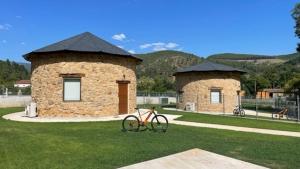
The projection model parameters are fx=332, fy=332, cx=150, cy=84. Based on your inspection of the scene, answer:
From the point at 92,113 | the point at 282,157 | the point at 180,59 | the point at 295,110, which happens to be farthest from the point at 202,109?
the point at 180,59

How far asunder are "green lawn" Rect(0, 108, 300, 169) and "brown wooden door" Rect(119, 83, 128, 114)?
27.5 ft

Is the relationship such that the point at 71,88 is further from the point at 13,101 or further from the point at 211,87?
the point at 211,87

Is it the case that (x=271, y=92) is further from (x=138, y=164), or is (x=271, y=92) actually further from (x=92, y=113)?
(x=138, y=164)

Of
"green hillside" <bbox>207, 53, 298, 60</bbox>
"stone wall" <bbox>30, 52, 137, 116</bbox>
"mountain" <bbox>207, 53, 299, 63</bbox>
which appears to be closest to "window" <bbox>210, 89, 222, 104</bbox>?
"stone wall" <bbox>30, 52, 137, 116</bbox>

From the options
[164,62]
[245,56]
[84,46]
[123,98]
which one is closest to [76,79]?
[84,46]

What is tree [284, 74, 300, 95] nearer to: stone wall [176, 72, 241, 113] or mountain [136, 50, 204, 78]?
stone wall [176, 72, 241, 113]

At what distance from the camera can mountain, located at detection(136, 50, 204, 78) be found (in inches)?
4100

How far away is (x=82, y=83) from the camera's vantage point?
20.2 meters

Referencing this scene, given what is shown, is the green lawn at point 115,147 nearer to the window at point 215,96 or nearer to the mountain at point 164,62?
the window at point 215,96

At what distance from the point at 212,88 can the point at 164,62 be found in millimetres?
83088

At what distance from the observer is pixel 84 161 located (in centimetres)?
797

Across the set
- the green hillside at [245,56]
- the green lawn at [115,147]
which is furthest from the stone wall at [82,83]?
the green hillside at [245,56]

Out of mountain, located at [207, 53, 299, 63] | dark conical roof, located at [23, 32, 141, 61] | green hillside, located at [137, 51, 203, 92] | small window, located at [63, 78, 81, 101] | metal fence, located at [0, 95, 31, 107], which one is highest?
mountain, located at [207, 53, 299, 63]

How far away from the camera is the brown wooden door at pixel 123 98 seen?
22.1 m
